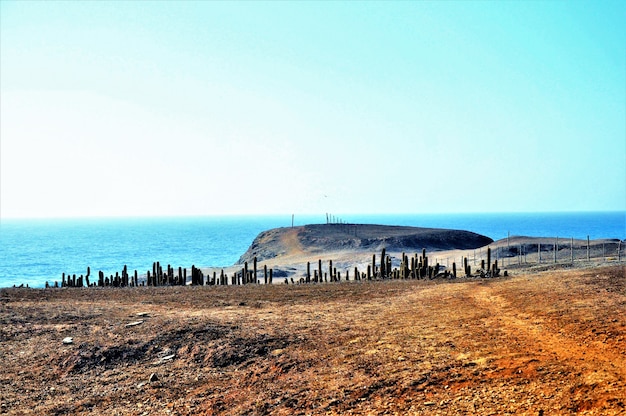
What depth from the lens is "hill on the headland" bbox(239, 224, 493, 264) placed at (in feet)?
253

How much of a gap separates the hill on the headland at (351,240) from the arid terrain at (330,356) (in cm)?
5405

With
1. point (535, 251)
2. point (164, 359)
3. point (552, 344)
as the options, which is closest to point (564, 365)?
point (552, 344)

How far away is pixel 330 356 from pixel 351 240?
65702 mm

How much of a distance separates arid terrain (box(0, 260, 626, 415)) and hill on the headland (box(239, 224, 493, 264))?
54049mm

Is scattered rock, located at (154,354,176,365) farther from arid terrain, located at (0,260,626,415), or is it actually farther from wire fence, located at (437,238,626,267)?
wire fence, located at (437,238,626,267)

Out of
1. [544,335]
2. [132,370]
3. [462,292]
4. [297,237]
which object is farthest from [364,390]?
[297,237]

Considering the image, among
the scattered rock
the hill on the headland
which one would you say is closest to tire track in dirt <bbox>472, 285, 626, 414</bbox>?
the scattered rock

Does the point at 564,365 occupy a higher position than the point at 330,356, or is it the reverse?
the point at 564,365

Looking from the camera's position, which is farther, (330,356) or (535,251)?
(535,251)

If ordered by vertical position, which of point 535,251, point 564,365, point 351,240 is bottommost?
point 535,251

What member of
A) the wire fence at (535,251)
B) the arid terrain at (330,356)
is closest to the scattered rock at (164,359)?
the arid terrain at (330,356)

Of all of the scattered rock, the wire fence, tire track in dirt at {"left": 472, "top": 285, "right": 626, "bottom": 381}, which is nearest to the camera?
tire track in dirt at {"left": 472, "top": 285, "right": 626, "bottom": 381}

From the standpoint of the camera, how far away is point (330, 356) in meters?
13.9

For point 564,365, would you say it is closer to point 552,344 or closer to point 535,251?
point 552,344
